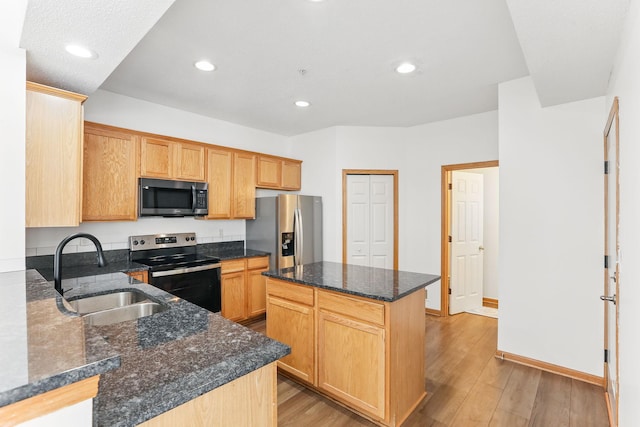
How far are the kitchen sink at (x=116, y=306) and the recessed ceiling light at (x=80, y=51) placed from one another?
1.46m

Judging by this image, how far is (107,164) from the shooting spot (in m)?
3.04

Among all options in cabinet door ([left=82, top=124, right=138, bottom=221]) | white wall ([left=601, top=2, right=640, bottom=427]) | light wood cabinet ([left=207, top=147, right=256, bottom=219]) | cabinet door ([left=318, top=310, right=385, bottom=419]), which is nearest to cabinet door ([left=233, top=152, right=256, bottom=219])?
light wood cabinet ([left=207, top=147, right=256, bottom=219])

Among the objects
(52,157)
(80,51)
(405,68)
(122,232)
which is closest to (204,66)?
Answer: (80,51)

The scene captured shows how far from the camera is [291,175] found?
15.6 feet

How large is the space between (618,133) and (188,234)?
404 centimetres

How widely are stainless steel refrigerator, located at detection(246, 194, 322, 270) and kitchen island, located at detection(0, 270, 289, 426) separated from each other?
2.67 m

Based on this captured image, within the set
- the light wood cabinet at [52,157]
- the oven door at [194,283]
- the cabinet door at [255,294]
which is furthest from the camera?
the cabinet door at [255,294]

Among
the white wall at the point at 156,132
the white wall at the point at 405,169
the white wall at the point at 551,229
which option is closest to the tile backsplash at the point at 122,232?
the white wall at the point at 156,132

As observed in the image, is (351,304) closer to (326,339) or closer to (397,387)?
(326,339)

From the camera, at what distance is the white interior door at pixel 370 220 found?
14.8ft

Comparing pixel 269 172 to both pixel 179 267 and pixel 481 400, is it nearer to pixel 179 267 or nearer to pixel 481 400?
pixel 179 267

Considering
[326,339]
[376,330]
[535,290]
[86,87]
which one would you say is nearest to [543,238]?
[535,290]

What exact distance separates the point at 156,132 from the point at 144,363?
3.28 meters

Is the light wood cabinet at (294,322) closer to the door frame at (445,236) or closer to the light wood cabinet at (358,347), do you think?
the light wood cabinet at (358,347)
